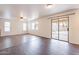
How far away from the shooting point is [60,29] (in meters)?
6.98

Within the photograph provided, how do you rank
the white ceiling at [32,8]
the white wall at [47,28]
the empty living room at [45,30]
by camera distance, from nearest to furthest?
the white ceiling at [32,8], the empty living room at [45,30], the white wall at [47,28]

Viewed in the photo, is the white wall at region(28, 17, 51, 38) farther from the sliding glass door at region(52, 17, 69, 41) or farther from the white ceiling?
the white ceiling

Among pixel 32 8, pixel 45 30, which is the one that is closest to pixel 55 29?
pixel 45 30

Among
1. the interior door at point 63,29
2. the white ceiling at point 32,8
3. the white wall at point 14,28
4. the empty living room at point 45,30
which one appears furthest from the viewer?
the white wall at point 14,28

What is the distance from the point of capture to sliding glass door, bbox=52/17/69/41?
251 inches

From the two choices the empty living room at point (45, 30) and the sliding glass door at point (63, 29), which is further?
the sliding glass door at point (63, 29)

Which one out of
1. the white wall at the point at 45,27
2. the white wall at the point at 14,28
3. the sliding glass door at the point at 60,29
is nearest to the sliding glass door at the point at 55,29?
the sliding glass door at the point at 60,29

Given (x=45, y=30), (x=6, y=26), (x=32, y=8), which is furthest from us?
(x=6, y=26)

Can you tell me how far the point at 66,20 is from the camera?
6.37 meters

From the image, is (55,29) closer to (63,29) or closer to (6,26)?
(63,29)

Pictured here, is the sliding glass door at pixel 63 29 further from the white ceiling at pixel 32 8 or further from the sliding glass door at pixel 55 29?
the white ceiling at pixel 32 8

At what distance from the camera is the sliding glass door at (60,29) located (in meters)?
6.37

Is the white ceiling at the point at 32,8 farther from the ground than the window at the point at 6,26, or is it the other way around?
the white ceiling at the point at 32,8
